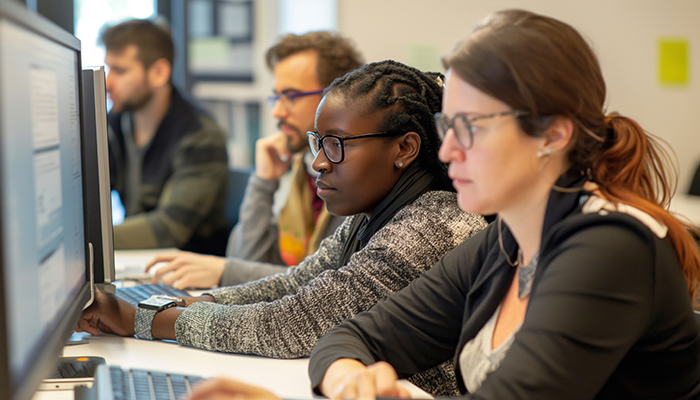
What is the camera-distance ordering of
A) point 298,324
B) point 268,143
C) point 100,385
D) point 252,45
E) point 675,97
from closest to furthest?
point 100,385
point 298,324
point 268,143
point 252,45
point 675,97

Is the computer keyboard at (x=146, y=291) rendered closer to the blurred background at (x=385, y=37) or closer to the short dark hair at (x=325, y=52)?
the short dark hair at (x=325, y=52)

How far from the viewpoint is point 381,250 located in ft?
3.41

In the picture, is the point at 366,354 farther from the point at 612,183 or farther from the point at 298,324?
the point at 612,183

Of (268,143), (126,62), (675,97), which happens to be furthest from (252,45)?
(675,97)

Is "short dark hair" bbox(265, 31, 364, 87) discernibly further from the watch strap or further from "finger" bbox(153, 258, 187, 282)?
the watch strap

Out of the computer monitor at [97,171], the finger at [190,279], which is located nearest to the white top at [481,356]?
the computer monitor at [97,171]

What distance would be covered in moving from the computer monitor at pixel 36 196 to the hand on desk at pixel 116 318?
179mm

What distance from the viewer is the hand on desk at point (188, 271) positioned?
4.86ft

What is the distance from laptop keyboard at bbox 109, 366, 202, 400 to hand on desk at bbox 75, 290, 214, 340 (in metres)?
0.29

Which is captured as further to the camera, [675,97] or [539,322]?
[675,97]

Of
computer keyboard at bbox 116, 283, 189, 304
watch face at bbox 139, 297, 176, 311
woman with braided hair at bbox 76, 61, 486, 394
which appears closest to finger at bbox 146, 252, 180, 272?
computer keyboard at bbox 116, 283, 189, 304

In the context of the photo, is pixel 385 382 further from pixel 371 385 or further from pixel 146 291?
pixel 146 291

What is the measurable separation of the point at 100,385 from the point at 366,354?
1.18 feet

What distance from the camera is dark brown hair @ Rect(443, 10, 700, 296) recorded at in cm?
72
